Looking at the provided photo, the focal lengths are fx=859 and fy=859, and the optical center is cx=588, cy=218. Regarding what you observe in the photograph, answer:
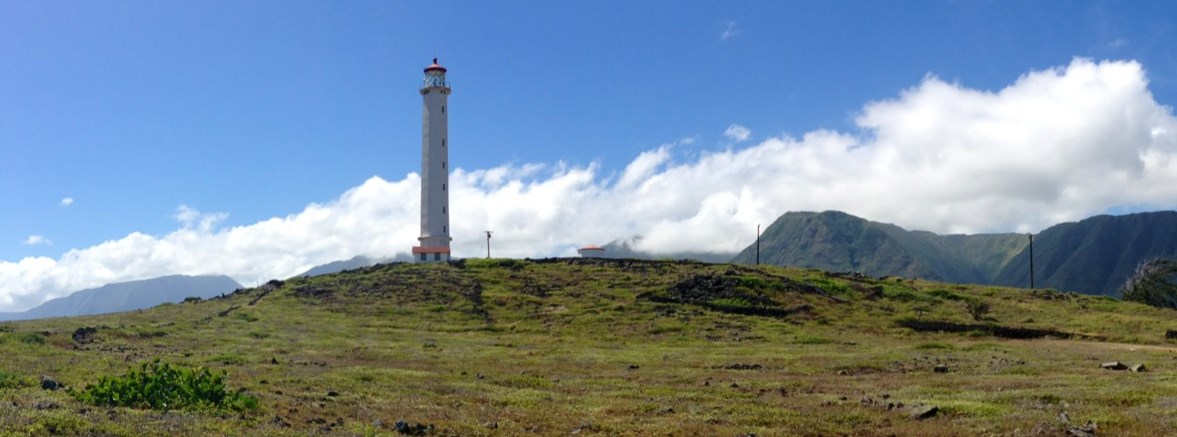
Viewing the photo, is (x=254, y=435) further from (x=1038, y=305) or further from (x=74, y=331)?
(x=1038, y=305)

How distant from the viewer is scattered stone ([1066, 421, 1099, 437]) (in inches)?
700

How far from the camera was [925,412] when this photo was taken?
20.6 m

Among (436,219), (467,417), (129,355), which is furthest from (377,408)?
(436,219)

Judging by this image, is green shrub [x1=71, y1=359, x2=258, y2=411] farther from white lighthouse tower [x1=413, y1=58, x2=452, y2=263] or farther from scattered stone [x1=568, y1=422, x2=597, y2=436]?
white lighthouse tower [x1=413, y1=58, x2=452, y2=263]

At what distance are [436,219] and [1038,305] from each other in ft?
204

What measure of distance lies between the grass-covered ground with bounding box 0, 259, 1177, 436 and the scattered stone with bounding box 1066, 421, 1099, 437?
0.31 meters

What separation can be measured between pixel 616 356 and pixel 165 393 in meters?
24.2

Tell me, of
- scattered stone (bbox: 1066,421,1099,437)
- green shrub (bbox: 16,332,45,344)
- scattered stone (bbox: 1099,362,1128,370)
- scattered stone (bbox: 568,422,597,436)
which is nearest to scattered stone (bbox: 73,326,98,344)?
green shrub (bbox: 16,332,45,344)

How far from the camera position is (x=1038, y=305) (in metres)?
69.6

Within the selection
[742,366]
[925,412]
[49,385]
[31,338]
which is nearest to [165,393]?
[49,385]

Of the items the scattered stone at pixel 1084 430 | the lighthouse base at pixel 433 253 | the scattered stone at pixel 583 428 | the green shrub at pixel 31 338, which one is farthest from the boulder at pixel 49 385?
the lighthouse base at pixel 433 253

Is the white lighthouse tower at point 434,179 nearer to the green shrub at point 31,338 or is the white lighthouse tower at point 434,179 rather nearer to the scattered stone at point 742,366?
the green shrub at point 31,338

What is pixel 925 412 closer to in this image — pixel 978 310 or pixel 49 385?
pixel 49 385

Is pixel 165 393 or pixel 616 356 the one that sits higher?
pixel 165 393
